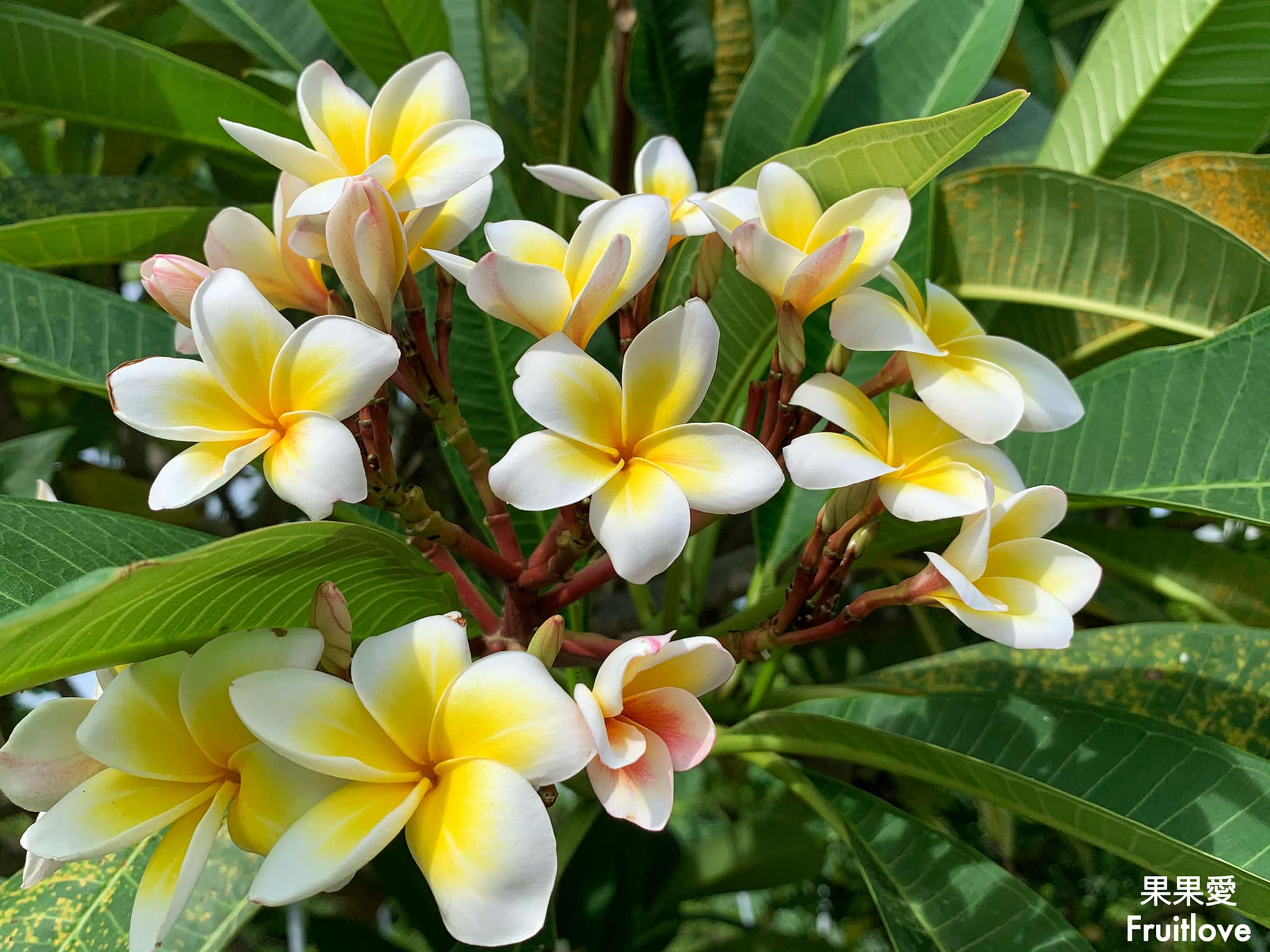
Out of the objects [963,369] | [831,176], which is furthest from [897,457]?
[831,176]

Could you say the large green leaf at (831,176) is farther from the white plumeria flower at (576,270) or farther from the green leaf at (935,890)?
the green leaf at (935,890)

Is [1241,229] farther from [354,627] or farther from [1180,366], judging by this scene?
[354,627]

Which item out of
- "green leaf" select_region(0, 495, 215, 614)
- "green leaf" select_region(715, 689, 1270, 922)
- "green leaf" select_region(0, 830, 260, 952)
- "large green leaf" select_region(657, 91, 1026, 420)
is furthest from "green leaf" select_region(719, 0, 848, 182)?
"green leaf" select_region(0, 830, 260, 952)

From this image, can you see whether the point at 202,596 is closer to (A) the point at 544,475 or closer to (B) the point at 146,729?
(B) the point at 146,729

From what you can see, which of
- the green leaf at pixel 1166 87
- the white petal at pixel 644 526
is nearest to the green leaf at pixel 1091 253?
the green leaf at pixel 1166 87

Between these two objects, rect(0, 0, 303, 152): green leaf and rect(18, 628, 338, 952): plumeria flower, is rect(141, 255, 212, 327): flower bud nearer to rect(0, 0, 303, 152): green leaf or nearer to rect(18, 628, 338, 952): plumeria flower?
rect(18, 628, 338, 952): plumeria flower

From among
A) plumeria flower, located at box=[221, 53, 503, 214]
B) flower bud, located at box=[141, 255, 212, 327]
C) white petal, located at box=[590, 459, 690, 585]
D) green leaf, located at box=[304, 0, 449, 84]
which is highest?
green leaf, located at box=[304, 0, 449, 84]
